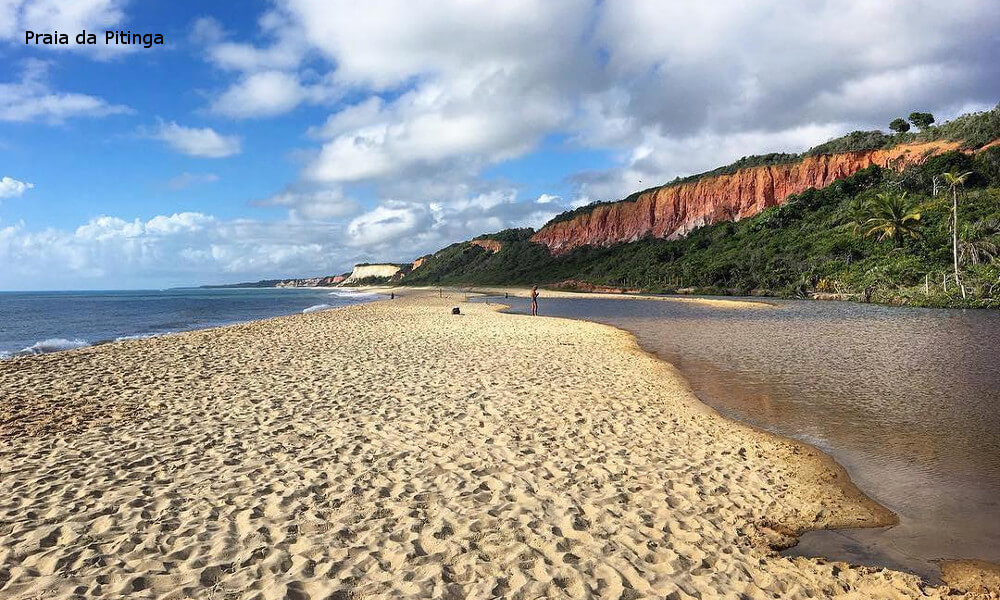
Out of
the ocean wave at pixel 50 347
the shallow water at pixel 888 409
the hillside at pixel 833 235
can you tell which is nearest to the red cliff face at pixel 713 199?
the hillside at pixel 833 235

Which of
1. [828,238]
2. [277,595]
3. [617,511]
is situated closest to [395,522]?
[277,595]

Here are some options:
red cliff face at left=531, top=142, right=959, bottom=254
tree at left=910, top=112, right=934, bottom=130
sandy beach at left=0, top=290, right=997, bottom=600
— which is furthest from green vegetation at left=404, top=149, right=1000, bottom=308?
sandy beach at left=0, top=290, right=997, bottom=600

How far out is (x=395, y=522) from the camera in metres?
5.16

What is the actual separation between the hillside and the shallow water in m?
23.9

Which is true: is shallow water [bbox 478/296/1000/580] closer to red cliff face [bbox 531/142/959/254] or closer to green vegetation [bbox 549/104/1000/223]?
green vegetation [bbox 549/104/1000/223]

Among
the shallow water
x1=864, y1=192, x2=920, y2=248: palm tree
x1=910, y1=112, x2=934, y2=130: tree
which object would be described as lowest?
the shallow water

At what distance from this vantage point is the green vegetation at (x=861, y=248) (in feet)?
137

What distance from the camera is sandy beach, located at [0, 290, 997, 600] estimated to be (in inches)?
168

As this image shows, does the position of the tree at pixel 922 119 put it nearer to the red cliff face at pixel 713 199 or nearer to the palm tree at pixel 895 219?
the red cliff face at pixel 713 199

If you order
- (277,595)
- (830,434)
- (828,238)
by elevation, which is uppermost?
(828,238)

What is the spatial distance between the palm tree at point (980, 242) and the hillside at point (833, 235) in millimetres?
102

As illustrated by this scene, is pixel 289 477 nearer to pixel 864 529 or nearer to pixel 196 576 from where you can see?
pixel 196 576

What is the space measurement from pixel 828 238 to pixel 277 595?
71.1 meters

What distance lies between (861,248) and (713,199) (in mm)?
50707
